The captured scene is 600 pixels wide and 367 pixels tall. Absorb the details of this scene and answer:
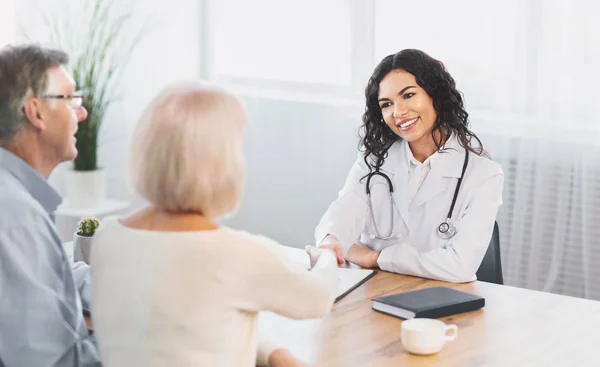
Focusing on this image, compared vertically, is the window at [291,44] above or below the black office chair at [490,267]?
above

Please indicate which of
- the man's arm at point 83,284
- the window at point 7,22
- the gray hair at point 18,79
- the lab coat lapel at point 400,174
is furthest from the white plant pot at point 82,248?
the window at point 7,22

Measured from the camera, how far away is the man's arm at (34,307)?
6.01 ft

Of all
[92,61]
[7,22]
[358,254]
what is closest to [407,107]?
[358,254]

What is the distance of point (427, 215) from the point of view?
9.20ft

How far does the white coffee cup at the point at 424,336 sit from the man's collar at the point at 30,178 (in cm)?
81

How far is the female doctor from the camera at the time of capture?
274cm

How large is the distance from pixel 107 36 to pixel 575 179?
238cm

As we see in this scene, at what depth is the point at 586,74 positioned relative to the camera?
3.59 metres

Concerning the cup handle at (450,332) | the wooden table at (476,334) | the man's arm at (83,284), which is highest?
the man's arm at (83,284)

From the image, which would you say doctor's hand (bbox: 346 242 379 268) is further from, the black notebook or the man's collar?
the man's collar

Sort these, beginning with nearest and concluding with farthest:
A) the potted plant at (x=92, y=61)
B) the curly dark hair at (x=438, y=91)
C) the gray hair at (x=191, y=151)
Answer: the gray hair at (x=191, y=151) < the curly dark hair at (x=438, y=91) < the potted plant at (x=92, y=61)

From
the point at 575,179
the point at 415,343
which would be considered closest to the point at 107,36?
the point at 575,179

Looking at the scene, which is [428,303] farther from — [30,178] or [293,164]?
[293,164]

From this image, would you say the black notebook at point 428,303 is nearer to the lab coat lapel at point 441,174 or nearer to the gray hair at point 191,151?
the lab coat lapel at point 441,174
